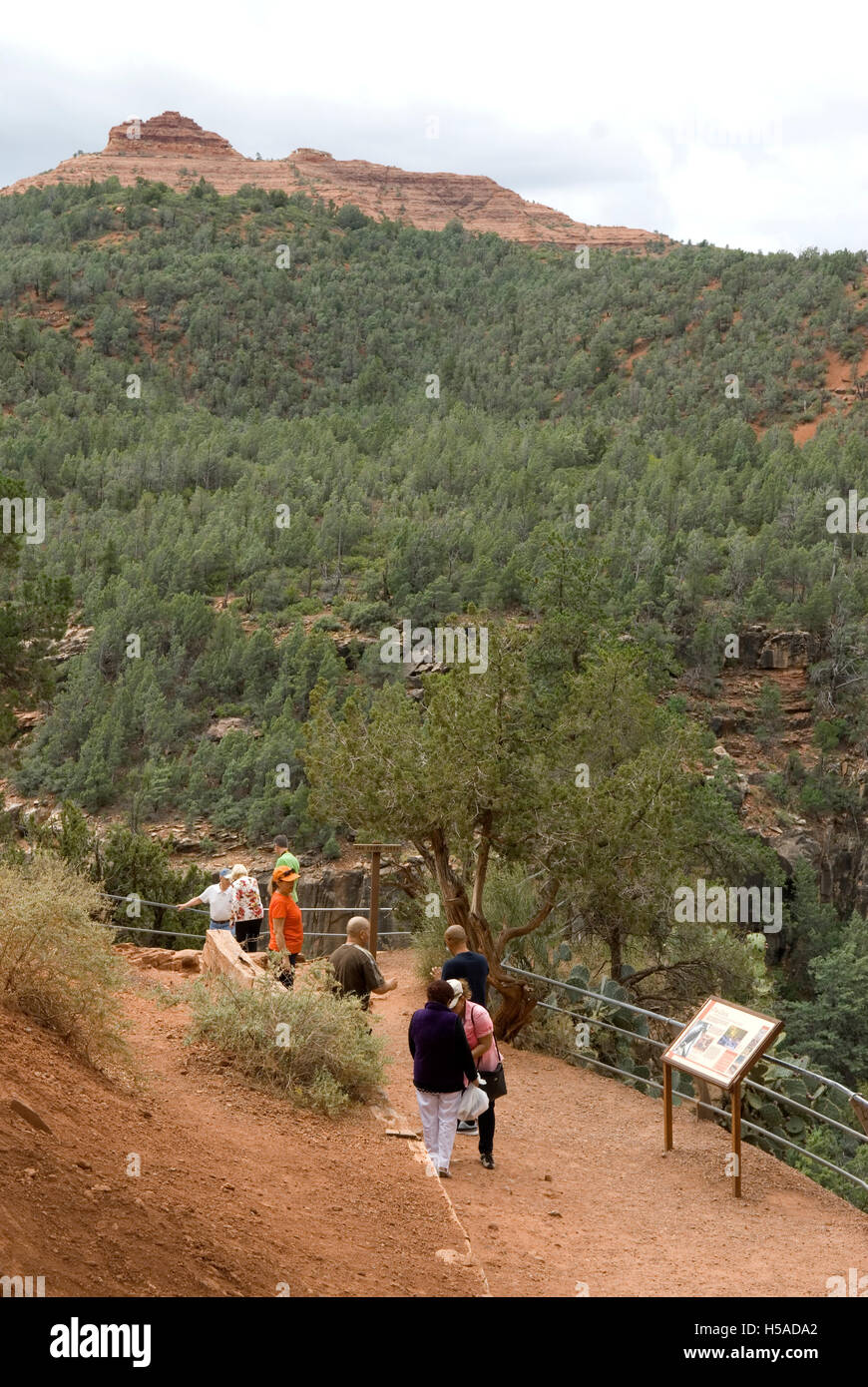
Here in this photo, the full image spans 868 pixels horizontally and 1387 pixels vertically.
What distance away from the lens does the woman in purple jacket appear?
22.9 feet

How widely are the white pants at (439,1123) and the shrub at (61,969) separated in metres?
1.75

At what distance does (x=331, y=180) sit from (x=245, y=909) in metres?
137

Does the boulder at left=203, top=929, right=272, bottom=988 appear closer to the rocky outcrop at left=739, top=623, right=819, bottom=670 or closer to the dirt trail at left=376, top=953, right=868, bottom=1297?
the dirt trail at left=376, top=953, right=868, bottom=1297

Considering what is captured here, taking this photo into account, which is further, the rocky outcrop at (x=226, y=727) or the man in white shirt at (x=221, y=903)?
the rocky outcrop at (x=226, y=727)

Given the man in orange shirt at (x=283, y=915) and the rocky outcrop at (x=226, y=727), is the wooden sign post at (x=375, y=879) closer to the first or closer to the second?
the man in orange shirt at (x=283, y=915)

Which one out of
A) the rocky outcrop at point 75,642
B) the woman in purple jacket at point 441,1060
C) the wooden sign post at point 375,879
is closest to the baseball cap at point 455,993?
the woman in purple jacket at point 441,1060

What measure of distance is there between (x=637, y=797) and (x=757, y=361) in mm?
52265

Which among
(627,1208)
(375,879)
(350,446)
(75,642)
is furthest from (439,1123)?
(350,446)

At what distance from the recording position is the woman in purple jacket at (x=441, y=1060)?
22.9 feet

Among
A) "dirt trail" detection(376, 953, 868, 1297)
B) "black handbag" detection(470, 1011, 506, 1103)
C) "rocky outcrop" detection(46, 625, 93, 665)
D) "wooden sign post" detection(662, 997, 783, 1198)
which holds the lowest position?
"dirt trail" detection(376, 953, 868, 1297)

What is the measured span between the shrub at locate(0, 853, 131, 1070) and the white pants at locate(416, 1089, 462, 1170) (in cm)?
175

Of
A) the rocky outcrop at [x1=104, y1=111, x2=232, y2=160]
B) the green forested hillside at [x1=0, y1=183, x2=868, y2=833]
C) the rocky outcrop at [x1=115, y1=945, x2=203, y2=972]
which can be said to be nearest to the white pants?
the rocky outcrop at [x1=115, y1=945, x2=203, y2=972]

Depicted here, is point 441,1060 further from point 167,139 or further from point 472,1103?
point 167,139

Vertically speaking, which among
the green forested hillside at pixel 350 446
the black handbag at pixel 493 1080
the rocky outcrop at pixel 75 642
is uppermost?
the green forested hillside at pixel 350 446
